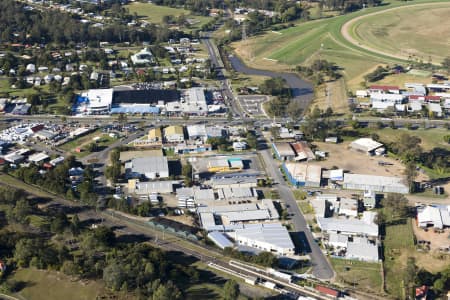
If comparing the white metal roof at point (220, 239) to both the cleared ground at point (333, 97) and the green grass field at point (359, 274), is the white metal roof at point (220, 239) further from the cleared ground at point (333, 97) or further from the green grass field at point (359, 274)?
the cleared ground at point (333, 97)

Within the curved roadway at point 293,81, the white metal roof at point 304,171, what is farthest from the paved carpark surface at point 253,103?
the white metal roof at point 304,171

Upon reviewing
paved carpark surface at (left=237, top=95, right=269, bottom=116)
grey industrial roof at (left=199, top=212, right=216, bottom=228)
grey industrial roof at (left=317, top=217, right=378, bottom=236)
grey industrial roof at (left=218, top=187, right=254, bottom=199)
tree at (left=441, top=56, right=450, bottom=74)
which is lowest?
grey industrial roof at (left=317, top=217, right=378, bottom=236)

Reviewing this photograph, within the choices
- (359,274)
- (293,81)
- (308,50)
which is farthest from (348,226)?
(308,50)

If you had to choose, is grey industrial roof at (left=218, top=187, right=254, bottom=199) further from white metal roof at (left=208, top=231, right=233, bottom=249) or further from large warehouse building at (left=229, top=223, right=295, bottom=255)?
white metal roof at (left=208, top=231, right=233, bottom=249)

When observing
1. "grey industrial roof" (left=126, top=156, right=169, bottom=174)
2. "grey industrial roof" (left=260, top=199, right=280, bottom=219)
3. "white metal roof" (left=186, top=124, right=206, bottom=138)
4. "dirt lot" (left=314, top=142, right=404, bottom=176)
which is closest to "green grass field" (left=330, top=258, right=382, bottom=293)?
"grey industrial roof" (left=260, top=199, right=280, bottom=219)

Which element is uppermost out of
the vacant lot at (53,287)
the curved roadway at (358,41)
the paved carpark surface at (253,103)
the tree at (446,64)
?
the curved roadway at (358,41)

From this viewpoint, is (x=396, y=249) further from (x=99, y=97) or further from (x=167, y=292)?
(x=99, y=97)

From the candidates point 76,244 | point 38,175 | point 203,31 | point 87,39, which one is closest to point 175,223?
point 76,244
